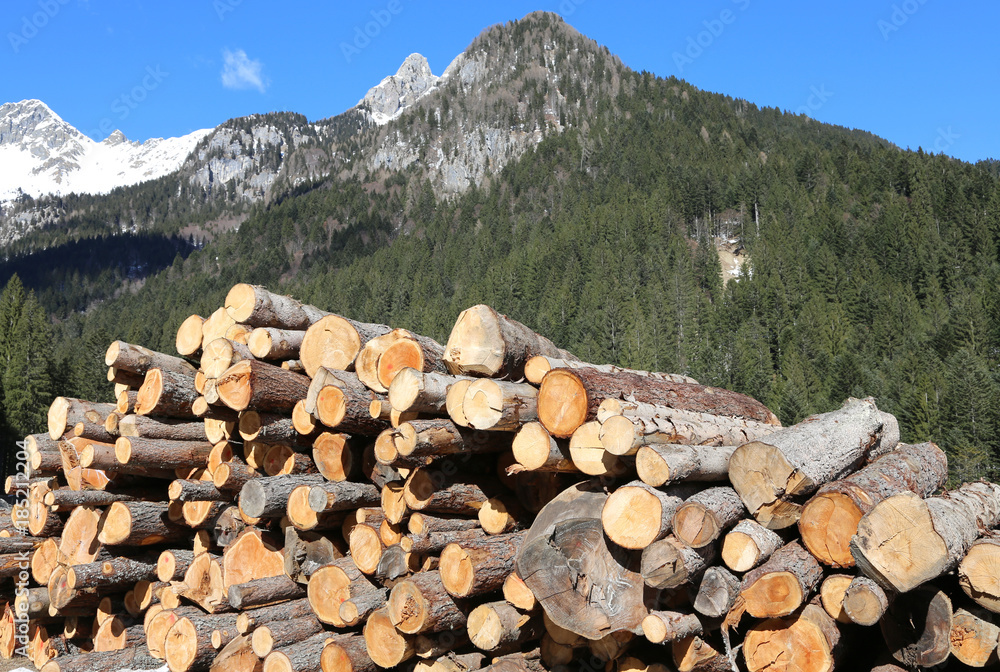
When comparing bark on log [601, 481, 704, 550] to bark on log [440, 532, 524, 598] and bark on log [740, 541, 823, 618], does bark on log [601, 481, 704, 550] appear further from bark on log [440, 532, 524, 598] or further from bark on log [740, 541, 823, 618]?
bark on log [440, 532, 524, 598]

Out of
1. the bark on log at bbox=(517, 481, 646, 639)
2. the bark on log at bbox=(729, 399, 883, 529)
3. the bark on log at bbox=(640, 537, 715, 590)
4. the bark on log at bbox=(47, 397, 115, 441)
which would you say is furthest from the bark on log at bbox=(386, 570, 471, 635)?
the bark on log at bbox=(47, 397, 115, 441)

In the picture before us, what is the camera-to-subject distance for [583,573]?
173 inches

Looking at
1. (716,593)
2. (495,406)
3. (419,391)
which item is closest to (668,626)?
(716,593)

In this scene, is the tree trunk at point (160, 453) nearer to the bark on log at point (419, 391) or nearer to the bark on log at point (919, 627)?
the bark on log at point (419, 391)

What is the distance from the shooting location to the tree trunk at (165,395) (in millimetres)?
6910

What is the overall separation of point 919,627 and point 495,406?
10.1 ft

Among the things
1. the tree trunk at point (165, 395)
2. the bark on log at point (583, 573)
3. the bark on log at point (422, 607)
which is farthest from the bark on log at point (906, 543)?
the tree trunk at point (165, 395)

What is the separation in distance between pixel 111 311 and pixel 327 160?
8729cm

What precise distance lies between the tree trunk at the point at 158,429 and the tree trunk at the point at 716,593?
563 cm

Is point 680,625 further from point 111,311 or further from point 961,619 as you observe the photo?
point 111,311

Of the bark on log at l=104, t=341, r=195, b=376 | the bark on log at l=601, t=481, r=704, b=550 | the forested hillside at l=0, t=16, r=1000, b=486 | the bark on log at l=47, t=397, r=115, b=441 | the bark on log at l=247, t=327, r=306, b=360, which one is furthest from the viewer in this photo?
the forested hillside at l=0, t=16, r=1000, b=486

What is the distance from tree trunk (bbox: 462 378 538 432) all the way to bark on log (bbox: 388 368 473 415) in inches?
8.5

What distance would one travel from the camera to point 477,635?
505 cm

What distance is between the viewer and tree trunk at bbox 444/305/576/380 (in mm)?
5148
